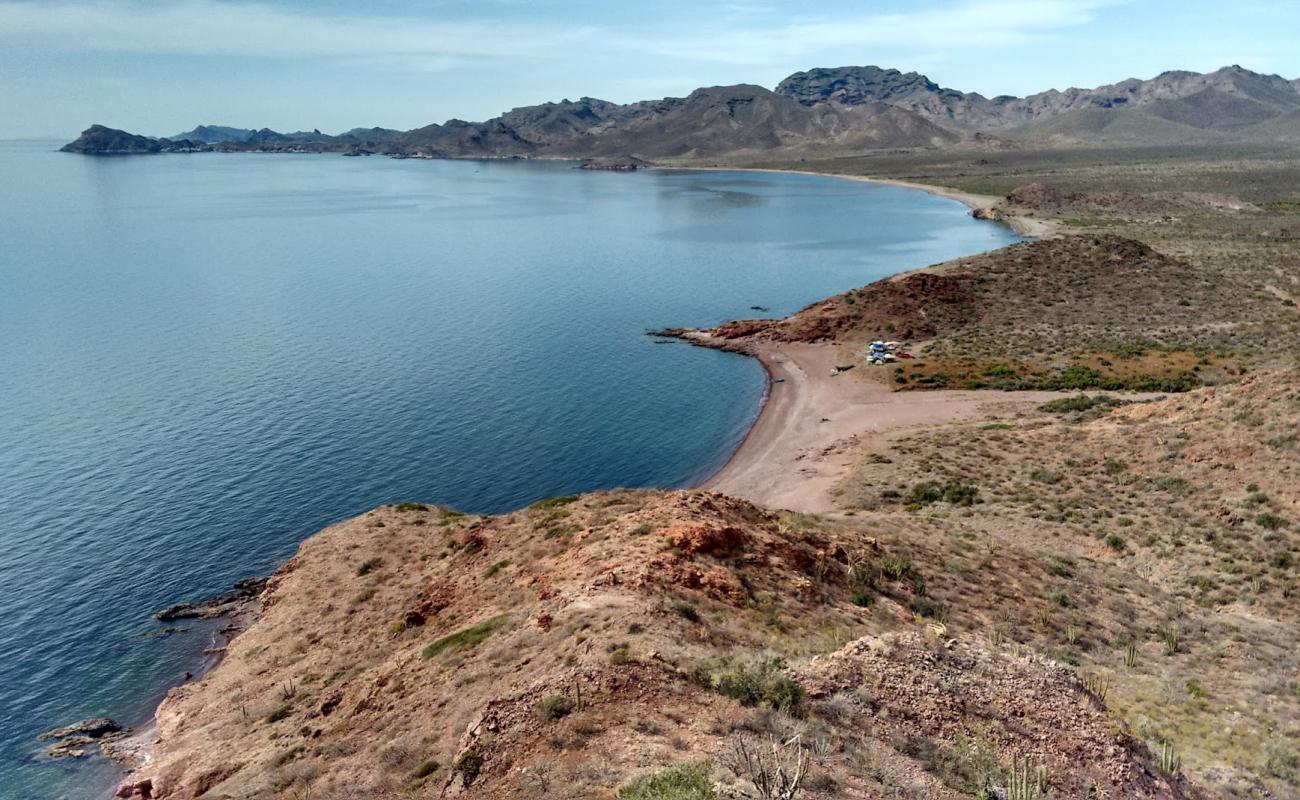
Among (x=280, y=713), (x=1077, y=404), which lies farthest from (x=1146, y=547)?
(x=280, y=713)

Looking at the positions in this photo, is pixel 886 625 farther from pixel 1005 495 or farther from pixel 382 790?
pixel 1005 495

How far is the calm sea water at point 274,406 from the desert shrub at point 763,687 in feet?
83.0

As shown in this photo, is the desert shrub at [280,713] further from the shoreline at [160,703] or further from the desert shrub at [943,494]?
the desert shrub at [943,494]

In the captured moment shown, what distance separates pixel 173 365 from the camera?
7400cm

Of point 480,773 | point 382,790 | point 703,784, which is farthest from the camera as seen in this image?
point 382,790

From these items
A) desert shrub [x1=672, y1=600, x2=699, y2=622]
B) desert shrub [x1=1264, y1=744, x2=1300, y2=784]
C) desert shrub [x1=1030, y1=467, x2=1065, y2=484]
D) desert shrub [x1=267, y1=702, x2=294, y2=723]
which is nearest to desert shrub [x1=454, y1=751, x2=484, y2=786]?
desert shrub [x1=672, y1=600, x2=699, y2=622]

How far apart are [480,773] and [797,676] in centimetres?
762

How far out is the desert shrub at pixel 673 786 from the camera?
13031 mm

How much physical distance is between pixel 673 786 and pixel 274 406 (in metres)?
60.9

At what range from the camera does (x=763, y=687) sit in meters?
17.1

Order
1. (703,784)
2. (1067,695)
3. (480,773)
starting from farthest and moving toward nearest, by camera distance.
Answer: (1067,695) → (480,773) → (703,784)

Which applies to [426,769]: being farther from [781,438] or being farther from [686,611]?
[781,438]

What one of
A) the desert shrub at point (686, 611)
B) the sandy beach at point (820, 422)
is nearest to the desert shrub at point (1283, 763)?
the desert shrub at point (686, 611)

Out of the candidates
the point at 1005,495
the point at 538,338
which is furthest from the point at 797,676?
the point at 538,338
